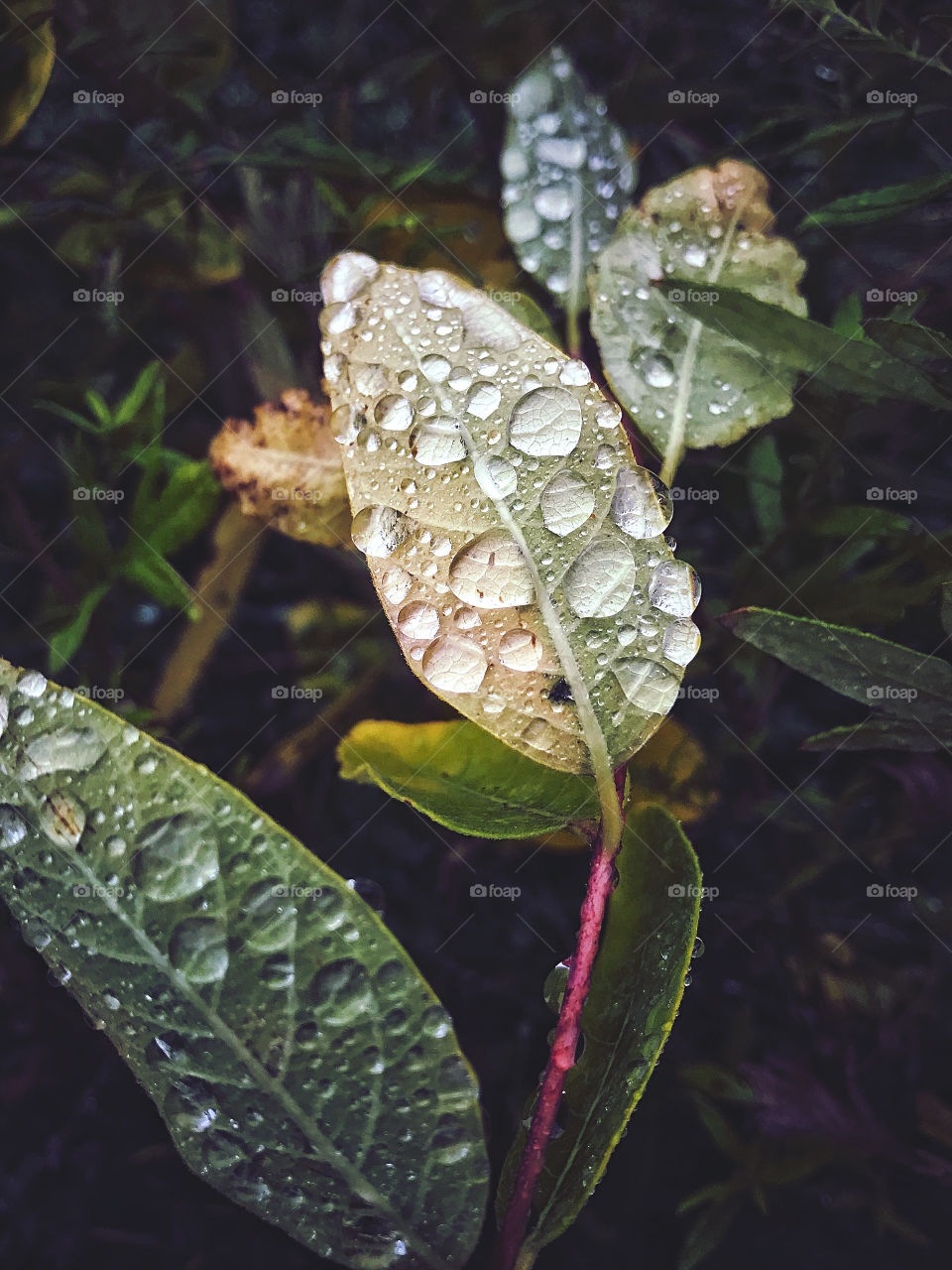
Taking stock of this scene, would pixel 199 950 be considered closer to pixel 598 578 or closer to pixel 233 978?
pixel 233 978

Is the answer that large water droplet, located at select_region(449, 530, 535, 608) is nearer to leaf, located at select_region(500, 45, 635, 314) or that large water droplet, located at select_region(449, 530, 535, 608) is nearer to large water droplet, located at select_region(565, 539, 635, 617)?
large water droplet, located at select_region(565, 539, 635, 617)

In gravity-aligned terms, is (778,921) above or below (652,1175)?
above

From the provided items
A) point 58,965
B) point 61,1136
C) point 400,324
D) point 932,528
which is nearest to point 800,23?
point 932,528

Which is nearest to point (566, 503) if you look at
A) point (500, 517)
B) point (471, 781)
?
point (500, 517)

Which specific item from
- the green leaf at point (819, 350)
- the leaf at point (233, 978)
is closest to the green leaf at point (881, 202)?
the green leaf at point (819, 350)

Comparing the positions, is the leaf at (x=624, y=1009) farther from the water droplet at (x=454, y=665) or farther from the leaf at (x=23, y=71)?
the leaf at (x=23, y=71)

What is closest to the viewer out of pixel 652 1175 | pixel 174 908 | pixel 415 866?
pixel 174 908

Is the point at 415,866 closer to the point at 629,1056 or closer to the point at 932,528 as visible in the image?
the point at 629,1056

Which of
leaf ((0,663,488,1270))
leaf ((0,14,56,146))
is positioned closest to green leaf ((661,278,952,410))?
leaf ((0,663,488,1270))
